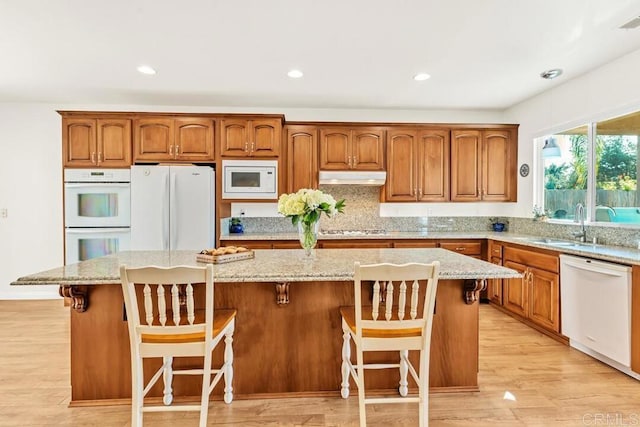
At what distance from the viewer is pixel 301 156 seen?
14.3 feet

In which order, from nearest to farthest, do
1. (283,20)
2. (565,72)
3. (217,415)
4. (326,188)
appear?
1. (217,415)
2. (283,20)
3. (565,72)
4. (326,188)

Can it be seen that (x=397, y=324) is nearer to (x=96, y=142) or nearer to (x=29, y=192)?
(x=96, y=142)

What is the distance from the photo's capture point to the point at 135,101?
4297 mm

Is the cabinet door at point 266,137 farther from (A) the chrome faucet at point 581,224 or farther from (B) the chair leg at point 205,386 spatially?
(A) the chrome faucet at point 581,224

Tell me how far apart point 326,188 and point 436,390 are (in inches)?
116

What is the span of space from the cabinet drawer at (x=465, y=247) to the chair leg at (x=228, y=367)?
3.00 meters

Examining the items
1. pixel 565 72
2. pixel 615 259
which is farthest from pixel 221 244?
pixel 565 72

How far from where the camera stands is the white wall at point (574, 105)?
118 inches

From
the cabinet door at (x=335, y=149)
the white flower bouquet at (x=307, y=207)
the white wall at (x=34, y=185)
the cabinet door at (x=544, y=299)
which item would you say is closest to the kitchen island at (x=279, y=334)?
the white flower bouquet at (x=307, y=207)

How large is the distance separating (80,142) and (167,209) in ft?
4.50

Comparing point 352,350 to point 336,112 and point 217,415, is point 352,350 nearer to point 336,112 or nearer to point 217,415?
point 217,415

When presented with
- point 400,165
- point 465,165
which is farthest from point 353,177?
point 465,165

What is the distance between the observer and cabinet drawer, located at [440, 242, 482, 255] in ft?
13.8

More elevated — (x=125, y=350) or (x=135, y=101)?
(x=135, y=101)
